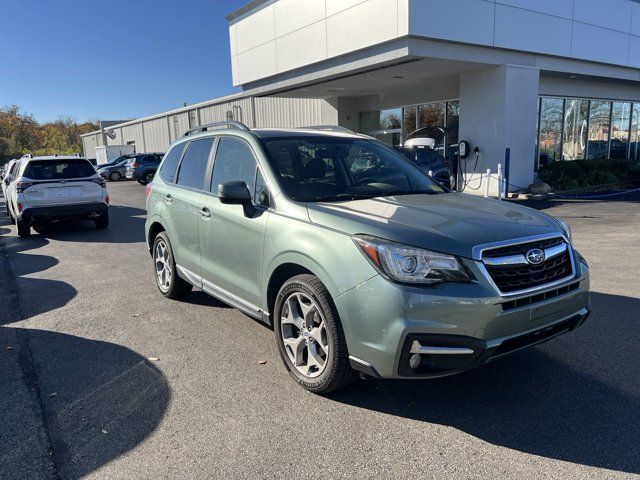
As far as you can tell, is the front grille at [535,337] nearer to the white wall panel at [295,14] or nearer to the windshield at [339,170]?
the windshield at [339,170]

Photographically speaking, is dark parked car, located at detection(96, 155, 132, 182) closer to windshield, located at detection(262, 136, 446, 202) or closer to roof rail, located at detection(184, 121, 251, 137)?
roof rail, located at detection(184, 121, 251, 137)

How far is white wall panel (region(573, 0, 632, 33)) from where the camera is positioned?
53.2 feet

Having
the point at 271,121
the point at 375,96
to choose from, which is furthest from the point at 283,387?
the point at 271,121

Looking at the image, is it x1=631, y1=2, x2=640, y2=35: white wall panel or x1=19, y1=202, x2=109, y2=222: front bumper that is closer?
x1=19, y1=202, x2=109, y2=222: front bumper

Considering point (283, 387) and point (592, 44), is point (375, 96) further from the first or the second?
point (283, 387)

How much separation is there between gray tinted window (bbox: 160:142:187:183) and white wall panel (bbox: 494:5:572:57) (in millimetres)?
11706

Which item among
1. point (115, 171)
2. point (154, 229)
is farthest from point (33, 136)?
point (154, 229)

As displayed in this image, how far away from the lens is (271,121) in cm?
2711

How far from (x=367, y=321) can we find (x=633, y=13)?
67.4 feet

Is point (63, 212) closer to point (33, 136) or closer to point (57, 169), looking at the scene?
point (57, 169)

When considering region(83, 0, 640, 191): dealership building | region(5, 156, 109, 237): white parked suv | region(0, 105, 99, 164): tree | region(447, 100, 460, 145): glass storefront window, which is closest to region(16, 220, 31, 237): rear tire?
region(5, 156, 109, 237): white parked suv

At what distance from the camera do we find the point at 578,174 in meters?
16.3

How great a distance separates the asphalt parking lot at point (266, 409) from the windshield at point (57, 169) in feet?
21.1

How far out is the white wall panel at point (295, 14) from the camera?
1597 cm
